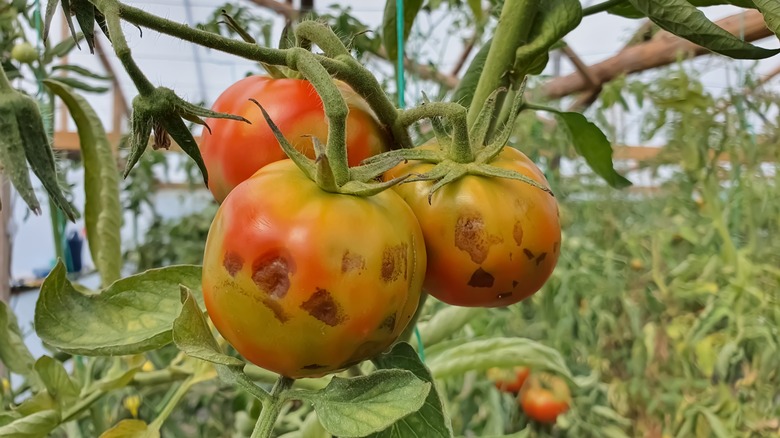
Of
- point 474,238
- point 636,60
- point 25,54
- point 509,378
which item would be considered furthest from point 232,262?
point 636,60

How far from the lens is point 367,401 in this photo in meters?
0.29

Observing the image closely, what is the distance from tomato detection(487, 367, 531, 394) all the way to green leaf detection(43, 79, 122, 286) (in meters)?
0.82

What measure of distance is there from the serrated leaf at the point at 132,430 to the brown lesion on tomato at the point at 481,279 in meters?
0.26

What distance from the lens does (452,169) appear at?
1.12ft

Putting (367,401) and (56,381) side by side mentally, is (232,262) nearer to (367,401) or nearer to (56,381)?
(367,401)

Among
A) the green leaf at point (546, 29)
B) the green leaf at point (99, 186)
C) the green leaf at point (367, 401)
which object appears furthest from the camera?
the green leaf at point (99, 186)

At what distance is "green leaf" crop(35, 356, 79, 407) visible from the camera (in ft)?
1.63

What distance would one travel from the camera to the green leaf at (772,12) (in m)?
0.30

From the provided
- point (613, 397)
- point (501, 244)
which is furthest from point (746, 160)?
point (501, 244)

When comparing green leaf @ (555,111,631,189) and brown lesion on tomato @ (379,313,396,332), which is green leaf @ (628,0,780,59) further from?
brown lesion on tomato @ (379,313,396,332)

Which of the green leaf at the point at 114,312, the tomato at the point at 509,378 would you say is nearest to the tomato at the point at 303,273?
the green leaf at the point at 114,312

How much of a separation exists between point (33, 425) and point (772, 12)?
1.70 ft

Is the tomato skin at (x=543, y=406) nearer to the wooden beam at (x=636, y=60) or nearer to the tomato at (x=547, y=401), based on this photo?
the tomato at (x=547, y=401)

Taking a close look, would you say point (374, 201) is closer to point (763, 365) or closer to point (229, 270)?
point (229, 270)
